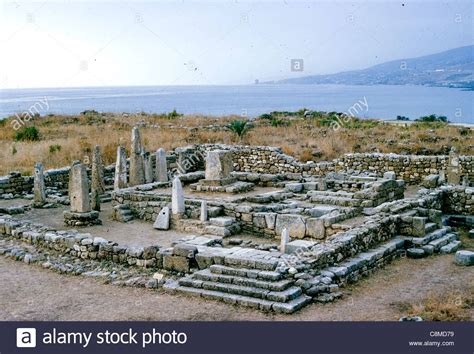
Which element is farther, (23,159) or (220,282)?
(23,159)

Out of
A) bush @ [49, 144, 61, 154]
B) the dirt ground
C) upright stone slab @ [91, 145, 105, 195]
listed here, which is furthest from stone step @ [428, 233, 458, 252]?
bush @ [49, 144, 61, 154]

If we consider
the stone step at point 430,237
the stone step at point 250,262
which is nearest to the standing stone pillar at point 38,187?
the stone step at point 250,262

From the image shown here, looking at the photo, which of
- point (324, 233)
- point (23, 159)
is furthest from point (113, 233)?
point (23, 159)

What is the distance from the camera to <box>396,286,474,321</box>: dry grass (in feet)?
28.6

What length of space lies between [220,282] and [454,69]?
67523 mm

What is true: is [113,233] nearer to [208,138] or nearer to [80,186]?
[80,186]

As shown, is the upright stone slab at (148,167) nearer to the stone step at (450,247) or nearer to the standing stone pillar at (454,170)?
the standing stone pillar at (454,170)

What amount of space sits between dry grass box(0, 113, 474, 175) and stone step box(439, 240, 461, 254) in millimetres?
12952

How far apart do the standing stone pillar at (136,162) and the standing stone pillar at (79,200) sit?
3.43 metres

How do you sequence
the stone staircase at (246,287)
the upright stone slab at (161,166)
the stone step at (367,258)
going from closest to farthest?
the stone staircase at (246,287) < the stone step at (367,258) < the upright stone slab at (161,166)

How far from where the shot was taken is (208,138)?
100 feet

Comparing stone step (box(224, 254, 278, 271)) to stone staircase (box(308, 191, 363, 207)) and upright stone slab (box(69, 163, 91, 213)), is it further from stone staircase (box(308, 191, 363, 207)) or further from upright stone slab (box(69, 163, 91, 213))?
upright stone slab (box(69, 163, 91, 213))

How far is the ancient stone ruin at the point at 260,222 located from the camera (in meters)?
10.5

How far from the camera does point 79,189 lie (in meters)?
15.6
